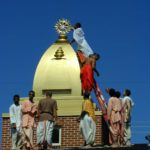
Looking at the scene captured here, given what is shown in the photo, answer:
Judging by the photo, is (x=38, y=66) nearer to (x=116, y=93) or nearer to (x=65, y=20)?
(x=65, y=20)

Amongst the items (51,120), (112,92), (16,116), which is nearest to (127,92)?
(112,92)

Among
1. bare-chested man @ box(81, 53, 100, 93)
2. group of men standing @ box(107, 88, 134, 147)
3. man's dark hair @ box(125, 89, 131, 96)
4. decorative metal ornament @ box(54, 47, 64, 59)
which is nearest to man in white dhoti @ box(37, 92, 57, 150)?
group of men standing @ box(107, 88, 134, 147)

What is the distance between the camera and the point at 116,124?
874 inches

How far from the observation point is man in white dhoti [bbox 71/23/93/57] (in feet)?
83.3

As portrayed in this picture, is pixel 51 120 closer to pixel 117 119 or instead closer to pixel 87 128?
pixel 87 128

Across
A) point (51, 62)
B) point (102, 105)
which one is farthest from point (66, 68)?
point (102, 105)

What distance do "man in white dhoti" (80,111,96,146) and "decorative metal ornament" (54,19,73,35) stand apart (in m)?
9.67

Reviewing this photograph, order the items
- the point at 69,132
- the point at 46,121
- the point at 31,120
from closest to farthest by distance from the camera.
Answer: the point at 46,121, the point at 31,120, the point at 69,132

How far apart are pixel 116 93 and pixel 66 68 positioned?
26.3 ft

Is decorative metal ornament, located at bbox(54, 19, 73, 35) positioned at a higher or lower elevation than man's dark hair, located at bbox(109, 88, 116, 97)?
higher

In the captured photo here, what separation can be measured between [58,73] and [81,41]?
4209 millimetres

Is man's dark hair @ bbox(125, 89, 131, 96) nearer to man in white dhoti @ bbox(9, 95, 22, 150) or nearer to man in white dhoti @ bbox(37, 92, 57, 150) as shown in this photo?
man in white dhoti @ bbox(37, 92, 57, 150)

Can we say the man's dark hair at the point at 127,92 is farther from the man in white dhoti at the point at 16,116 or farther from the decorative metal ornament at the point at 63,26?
the decorative metal ornament at the point at 63,26

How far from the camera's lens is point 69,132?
28375 mm
